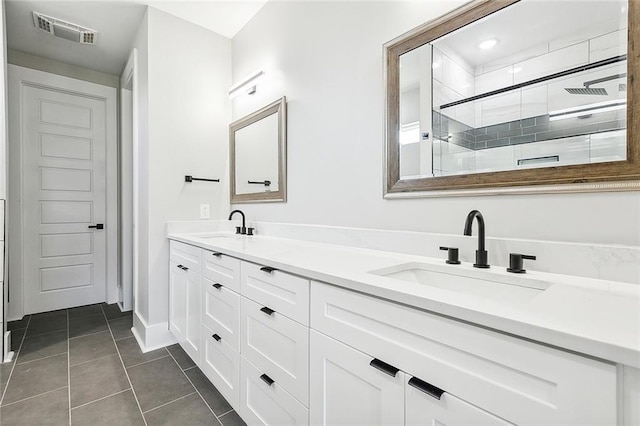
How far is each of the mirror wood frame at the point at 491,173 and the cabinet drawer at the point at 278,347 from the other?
2.50 feet

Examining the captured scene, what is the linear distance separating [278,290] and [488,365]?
29.8 inches

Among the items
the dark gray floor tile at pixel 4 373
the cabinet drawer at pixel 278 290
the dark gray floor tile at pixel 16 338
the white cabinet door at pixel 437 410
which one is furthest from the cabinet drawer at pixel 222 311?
the dark gray floor tile at pixel 16 338

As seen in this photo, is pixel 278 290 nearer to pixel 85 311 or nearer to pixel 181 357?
pixel 181 357

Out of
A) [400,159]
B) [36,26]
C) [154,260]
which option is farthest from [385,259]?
[36,26]

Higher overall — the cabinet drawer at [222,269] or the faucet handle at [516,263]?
the faucet handle at [516,263]

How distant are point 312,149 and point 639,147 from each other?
1.43m

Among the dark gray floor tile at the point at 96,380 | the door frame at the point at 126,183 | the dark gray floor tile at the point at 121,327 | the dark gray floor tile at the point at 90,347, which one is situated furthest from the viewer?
the door frame at the point at 126,183

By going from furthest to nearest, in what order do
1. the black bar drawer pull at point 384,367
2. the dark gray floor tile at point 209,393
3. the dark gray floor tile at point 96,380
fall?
1. the dark gray floor tile at point 96,380
2. the dark gray floor tile at point 209,393
3. the black bar drawer pull at point 384,367

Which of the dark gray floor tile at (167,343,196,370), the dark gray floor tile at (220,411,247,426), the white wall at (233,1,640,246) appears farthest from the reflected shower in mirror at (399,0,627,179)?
the dark gray floor tile at (167,343,196,370)

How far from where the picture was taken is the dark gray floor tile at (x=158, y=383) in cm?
166

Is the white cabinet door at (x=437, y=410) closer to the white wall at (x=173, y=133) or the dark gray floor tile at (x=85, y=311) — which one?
the white wall at (x=173, y=133)

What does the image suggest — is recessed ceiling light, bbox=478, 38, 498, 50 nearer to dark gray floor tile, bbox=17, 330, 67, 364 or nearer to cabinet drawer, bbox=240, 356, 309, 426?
cabinet drawer, bbox=240, 356, 309, 426

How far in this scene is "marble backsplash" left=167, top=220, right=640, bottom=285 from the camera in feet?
2.84

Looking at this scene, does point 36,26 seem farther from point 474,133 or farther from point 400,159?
point 474,133
